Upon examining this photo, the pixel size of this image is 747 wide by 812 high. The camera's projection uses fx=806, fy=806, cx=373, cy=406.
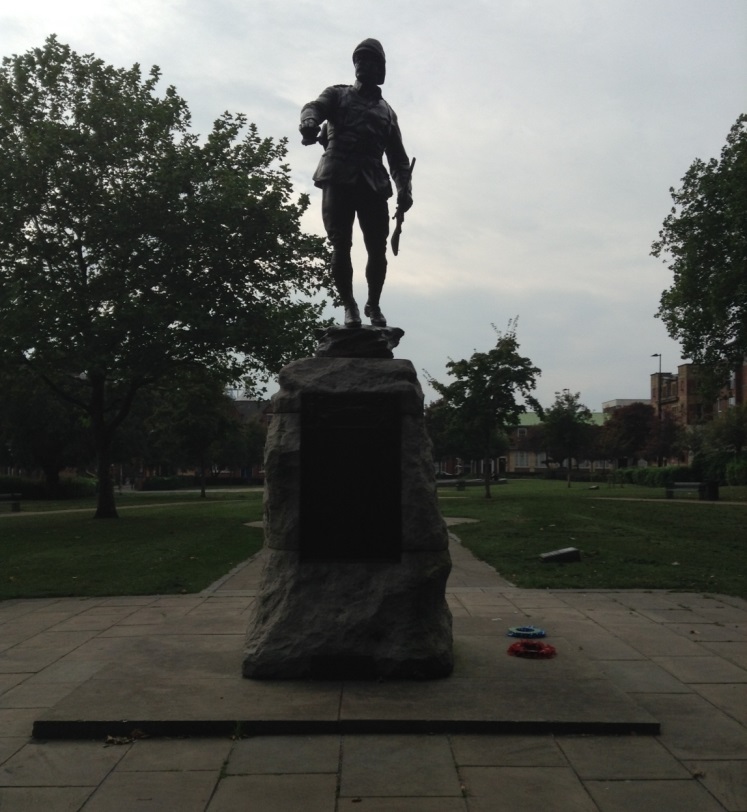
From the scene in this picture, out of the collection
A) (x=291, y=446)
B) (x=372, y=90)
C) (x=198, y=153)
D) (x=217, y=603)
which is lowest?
(x=217, y=603)

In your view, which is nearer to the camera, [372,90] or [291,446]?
[291,446]

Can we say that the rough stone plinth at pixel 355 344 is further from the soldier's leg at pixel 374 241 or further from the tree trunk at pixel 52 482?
the tree trunk at pixel 52 482

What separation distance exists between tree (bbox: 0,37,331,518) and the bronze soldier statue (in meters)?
13.4

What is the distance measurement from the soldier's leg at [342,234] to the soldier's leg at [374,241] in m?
0.12

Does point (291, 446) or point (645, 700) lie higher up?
point (291, 446)

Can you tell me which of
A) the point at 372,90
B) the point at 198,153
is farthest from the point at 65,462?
the point at 372,90

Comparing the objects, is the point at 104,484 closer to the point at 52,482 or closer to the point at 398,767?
the point at 398,767

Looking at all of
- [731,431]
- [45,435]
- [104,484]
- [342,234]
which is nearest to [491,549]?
[342,234]

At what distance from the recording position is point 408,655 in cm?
561

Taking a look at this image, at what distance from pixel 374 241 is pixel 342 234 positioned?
0.32m

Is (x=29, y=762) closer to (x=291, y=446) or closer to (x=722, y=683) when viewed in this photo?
(x=291, y=446)

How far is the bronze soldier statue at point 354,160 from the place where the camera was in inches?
266

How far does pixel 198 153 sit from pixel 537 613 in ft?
58.1

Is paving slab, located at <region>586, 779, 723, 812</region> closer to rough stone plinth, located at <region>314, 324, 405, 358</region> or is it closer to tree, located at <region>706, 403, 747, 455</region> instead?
rough stone plinth, located at <region>314, 324, 405, 358</region>
